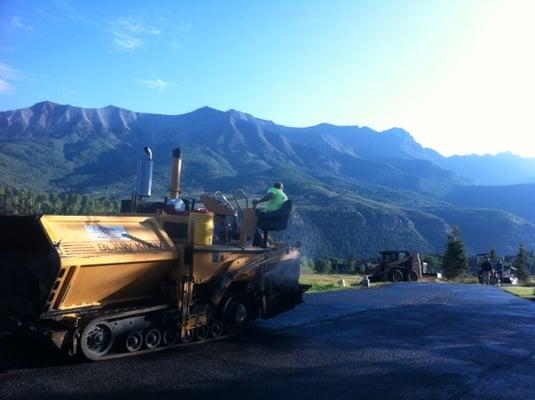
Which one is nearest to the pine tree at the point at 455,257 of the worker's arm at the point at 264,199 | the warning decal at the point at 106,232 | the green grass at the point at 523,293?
the green grass at the point at 523,293

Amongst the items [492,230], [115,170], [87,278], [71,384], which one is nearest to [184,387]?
[71,384]

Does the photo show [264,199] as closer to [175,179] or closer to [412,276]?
[175,179]

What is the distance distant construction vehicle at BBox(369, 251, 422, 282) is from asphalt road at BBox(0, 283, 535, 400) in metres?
17.3

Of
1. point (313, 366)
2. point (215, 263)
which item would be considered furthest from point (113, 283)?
point (313, 366)

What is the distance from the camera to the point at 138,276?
23.5 feet

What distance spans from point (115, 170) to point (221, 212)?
7057 inches

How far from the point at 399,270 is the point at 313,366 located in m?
22.3

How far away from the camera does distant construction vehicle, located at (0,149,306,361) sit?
6.29 m

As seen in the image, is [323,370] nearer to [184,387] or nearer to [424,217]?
[184,387]

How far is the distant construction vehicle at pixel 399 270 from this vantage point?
91.6 feet

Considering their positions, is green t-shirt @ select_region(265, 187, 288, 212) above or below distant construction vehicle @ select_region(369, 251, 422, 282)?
above

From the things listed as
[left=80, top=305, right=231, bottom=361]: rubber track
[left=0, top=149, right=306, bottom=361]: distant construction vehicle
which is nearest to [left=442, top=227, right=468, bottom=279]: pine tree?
[left=0, top=149, right=306, bottom=361]: distant construction vehicle

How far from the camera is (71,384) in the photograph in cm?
568

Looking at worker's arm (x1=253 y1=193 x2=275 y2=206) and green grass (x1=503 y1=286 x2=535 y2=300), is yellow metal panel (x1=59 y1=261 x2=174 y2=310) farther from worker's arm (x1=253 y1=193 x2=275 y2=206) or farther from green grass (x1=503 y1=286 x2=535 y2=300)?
green grass (x1=503 y1=286 x2=535 y2=300)
